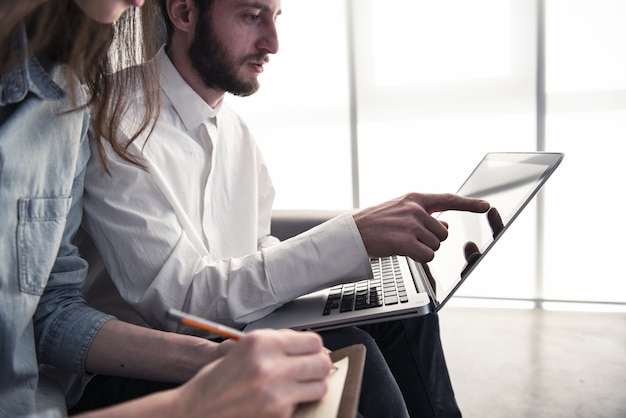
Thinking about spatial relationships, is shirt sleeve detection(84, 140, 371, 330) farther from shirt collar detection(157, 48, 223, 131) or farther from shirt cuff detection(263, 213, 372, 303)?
shirt collar detection(157, 48, 223, 131)

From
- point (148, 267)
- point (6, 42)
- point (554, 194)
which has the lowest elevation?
point (554, 194)

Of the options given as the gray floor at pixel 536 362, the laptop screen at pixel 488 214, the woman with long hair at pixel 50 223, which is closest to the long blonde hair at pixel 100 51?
the woman with long hair at pixel 50 223

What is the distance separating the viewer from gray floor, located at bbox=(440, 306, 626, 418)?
1831mm

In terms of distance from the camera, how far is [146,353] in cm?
83

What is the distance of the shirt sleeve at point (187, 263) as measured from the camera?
98 centimetres

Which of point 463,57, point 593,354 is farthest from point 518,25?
point 593,354

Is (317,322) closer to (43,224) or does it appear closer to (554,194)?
(43,224)

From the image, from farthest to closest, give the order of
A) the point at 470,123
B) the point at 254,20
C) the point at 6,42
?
1. the point at 470,123
2. the point at 254,20
3. the point at 6,42

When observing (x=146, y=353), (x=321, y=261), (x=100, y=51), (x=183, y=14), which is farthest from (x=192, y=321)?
(x=183, y=14)

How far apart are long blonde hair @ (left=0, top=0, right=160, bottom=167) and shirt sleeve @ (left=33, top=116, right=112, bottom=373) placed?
6 cm

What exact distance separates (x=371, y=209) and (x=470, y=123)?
1.96 metres

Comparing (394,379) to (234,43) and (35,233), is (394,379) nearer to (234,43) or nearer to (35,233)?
(35,233)

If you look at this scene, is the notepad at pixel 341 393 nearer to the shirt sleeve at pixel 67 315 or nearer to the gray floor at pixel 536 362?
the shirt sleeve at pixel 67 315

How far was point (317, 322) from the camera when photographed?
900mm
